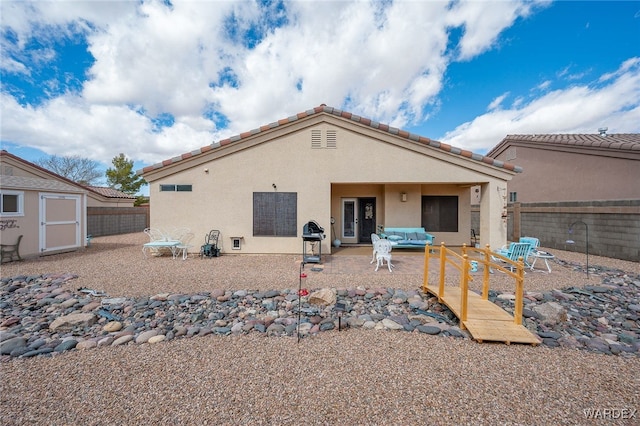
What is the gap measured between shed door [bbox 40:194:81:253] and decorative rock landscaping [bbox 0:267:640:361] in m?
4.77

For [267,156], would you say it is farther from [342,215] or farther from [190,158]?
[342,215]

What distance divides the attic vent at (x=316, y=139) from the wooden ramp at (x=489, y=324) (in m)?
6.75

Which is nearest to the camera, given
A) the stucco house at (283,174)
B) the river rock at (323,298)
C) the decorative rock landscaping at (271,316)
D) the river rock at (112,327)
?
the decorative rock landscaping at (271,316)

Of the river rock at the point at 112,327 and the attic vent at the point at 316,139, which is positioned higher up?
the attic vent at the point at 316,139

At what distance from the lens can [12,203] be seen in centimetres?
906

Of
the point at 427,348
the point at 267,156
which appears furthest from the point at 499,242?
the point at 267,156

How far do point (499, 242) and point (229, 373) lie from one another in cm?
975

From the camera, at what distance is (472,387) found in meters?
2.87

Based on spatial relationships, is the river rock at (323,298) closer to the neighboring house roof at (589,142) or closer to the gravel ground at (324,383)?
the gravel ground at (324,383)

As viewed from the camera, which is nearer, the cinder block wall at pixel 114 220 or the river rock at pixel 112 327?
the river rock at pixel 112 327

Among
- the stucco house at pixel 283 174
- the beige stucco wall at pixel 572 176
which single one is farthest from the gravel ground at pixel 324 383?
the beige stucco wall at pixel 572 176

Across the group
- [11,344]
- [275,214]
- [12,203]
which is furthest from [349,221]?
[12,203]

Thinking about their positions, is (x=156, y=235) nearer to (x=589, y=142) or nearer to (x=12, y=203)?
(x=12, y=203)

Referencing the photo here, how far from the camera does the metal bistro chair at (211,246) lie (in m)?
9.48
